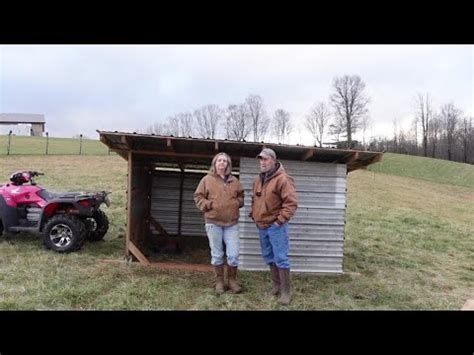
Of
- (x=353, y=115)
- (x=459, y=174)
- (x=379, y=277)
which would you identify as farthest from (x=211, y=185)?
(x=353, y=115)

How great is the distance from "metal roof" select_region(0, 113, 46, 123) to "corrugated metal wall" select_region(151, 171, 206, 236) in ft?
222

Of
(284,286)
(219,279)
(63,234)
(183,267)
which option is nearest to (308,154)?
(284,286)

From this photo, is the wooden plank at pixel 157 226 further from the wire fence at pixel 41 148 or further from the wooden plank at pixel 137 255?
the wire fence at pixel 41 148

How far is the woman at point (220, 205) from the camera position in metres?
5.28

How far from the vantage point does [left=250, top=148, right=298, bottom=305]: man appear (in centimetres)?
505

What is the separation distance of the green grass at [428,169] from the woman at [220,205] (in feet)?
102

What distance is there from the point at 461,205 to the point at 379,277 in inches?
→ 694

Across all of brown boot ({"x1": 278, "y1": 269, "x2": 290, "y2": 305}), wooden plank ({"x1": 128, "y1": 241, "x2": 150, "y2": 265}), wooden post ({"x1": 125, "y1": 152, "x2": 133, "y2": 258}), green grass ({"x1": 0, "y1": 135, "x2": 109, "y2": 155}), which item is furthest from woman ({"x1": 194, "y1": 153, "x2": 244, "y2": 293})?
green grass ({"x1": 0, "y1": 135, "x2": 109, "y2": 155})

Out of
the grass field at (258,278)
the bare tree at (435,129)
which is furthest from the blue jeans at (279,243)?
the bare tree at (435,129)
